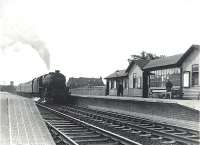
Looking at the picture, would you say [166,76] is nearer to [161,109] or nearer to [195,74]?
[195,74]

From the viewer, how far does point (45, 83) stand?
2919 cm

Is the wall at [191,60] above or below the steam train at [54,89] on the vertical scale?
above

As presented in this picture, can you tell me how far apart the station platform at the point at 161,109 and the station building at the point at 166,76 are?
337 cm

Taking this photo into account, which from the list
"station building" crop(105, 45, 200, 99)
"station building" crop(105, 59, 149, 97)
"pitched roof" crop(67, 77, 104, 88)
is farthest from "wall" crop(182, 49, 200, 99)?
"pitched roof" crop(67, 77, 104, 88)

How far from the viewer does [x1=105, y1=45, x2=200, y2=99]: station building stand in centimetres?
2008

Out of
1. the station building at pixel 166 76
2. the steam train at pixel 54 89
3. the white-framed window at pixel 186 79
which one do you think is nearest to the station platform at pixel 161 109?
the station building at pixel 166 76

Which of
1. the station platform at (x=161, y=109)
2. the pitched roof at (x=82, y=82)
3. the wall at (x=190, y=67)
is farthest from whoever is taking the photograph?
the pitched roof at (x=82, y=82)

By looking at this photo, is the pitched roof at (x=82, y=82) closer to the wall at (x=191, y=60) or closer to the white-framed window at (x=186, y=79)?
the wall at (x=191, y=60)

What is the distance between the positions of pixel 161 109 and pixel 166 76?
305 inches

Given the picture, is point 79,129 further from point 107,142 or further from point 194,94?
point 194,94

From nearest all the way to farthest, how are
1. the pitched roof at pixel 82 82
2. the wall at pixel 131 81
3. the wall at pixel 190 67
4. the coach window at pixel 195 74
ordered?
the wall at pixel 190 67 → the coach window at pixel 195 74 → the wall at pixel 131 81 → the pitched roof at pixel 82 82

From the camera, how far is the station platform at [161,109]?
44.1 feet

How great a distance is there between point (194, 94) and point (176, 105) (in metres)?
5.22

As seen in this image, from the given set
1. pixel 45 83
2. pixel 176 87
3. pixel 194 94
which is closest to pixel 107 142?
pixel 194 94
